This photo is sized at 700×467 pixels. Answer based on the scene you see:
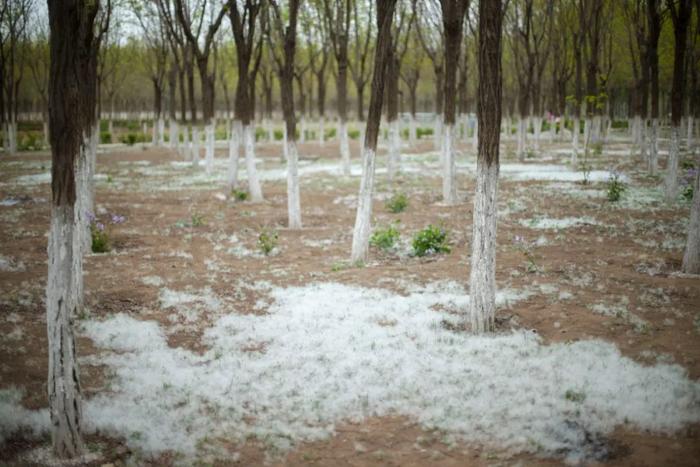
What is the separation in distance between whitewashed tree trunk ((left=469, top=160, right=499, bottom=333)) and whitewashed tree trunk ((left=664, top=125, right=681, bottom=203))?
35.3 ft

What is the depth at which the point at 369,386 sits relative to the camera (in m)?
5.79

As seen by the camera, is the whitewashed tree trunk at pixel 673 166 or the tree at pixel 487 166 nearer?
the tree at pixel 487 166

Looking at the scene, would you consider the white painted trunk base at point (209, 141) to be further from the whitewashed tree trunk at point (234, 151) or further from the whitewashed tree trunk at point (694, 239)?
the whitewashed tree trunk at point (694, 239)

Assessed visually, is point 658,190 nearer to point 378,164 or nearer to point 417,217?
point 417,217

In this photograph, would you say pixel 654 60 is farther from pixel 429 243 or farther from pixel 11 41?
pixel 11 41

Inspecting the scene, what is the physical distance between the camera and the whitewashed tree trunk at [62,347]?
175 inches

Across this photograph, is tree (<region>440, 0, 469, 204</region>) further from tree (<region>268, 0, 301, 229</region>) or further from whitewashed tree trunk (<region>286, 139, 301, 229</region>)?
whitewashed tree trunk (<region>286, 139, 301, 229</region>)

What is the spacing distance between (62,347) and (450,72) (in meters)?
12.4

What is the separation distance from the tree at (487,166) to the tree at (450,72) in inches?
301

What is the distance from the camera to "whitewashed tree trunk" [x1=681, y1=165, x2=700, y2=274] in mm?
8977

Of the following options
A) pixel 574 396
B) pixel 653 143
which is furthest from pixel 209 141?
pixel 574 396

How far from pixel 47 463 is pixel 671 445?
4.88 m

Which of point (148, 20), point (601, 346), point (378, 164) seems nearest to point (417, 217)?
point (601, 346)

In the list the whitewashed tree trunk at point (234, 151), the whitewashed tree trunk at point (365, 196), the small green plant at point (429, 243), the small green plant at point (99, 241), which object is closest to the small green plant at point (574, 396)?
the whitewashed tree trunk at point (365, 196)
